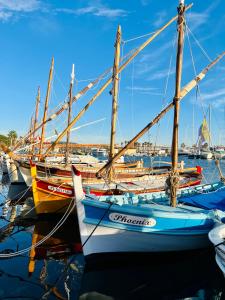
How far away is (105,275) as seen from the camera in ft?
33.9

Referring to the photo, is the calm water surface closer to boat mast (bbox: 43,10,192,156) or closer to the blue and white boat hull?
the blue and white boat hull

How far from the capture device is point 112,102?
66.4 ft

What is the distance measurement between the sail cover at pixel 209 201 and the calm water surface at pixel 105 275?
2193 mm

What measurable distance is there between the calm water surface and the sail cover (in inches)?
86.4

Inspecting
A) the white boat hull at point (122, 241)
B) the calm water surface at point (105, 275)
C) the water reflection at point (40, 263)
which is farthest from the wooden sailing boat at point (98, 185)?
the calm water surface at point (105, 275)

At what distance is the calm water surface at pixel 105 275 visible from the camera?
30.0 ft

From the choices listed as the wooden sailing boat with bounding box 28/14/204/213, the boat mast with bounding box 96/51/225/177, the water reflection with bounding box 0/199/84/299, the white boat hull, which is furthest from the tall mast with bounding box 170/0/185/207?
the water reflection with bounding box 0/199/84/299

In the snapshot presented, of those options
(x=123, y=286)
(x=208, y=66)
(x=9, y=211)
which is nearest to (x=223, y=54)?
(x=208, y=66)

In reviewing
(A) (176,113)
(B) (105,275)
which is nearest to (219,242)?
(B) (105,275)

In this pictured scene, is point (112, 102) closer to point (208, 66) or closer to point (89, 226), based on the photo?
point (208, 66)

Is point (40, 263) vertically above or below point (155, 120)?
below

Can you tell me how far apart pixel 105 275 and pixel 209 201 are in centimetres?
649

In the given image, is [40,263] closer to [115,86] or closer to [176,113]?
[176,113]

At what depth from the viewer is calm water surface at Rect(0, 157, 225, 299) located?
9.13 metres
